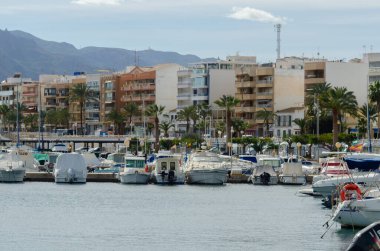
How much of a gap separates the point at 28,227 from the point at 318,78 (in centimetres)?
10800

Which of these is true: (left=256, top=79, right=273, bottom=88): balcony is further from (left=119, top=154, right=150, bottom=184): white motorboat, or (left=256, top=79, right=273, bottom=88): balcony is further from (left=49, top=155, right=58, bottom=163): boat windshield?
(left=119, top=154, right=150, bottom=184): white motorboat

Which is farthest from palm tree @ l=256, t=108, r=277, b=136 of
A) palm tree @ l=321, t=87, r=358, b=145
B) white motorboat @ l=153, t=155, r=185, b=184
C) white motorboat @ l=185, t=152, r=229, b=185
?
white motorboat @ l=153, t=155, r=185, b=184

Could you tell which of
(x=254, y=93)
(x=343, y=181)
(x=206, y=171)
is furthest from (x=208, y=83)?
(x=343, y=181)

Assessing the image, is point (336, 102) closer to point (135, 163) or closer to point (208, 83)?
point (135, 163)

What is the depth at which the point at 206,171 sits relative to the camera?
100500 millimetres

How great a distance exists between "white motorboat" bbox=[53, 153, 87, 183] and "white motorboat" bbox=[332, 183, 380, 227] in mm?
52661

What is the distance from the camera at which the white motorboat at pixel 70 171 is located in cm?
10481

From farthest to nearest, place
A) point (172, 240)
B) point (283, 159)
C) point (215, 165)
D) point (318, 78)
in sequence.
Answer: point (318, 78)
point (283, 159)
point (215, 165)
point (172, 240)

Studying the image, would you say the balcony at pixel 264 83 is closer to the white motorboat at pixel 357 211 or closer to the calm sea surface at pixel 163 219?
the calm sea surface at pixel 163 219

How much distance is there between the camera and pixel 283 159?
112375 millimetres

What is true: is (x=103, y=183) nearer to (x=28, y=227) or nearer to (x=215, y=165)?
(x=215, y=165)

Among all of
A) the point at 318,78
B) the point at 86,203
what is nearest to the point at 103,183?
the point at 86,203

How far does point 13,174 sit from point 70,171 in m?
5.56

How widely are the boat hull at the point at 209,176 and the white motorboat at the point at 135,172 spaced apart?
4.63 metres
